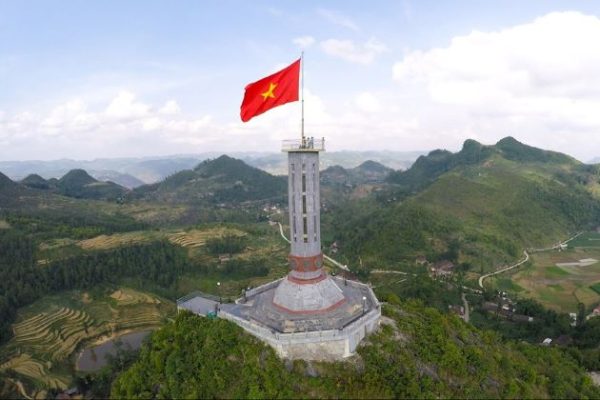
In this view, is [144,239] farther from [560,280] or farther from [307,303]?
[560,280]

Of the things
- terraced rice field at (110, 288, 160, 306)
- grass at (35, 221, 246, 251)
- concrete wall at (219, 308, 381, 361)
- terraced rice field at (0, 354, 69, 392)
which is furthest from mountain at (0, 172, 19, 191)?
concrete wall at (219, 308, 381, 361)

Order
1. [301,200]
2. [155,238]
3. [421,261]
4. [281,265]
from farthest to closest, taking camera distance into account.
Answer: [155,238] < [281,265] < [421,261] < [301,200]

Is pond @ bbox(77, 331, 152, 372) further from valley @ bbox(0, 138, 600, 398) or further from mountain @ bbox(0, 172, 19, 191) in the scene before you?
mountain @ bbox(0, 172, 19, 191)

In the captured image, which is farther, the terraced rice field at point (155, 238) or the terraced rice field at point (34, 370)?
the terraced rice field at point (155, 238)

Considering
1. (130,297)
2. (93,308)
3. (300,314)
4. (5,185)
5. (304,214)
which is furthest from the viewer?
(5,185)

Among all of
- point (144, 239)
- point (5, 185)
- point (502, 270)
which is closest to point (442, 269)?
point (502, 270)

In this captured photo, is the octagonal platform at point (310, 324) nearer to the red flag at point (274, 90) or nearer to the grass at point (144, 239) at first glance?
the red flag at point (274, 90)

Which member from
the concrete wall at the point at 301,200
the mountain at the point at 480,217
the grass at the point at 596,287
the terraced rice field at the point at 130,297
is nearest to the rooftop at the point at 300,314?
the concrete wall at the point at 301,200

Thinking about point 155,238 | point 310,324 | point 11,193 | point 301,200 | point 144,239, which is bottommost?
point 155,238
